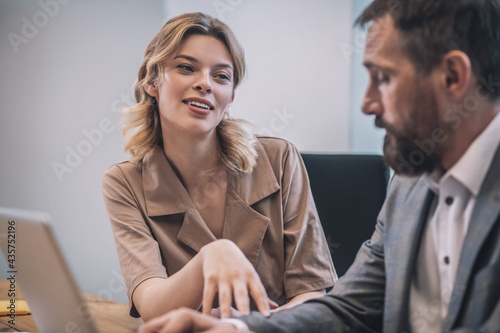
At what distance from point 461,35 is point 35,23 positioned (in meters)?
2.47

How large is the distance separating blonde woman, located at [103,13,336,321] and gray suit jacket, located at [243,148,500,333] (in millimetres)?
394

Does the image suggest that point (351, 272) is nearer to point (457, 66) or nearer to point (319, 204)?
point (457, 66)

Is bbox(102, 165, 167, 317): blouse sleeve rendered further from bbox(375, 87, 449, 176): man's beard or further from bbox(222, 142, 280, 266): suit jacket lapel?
bbox(375, 87, 449, 176): man's beard

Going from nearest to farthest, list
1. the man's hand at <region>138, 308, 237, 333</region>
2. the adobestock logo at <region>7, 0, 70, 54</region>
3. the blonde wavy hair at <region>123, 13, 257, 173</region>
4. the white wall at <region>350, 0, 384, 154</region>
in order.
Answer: the man's hand at <region>138, 308, 237, 333</region>
the blonde wavy hair at <region>123, 13, 257, 173</region>
the adobestock logo at <region>7, 0, 70, 54</region>
the white wall at <region>350, 0, 384, 154</region>

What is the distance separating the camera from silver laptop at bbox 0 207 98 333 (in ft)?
2.87

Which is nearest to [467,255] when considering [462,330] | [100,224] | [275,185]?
[462,330]

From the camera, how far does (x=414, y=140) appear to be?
1.10 meters

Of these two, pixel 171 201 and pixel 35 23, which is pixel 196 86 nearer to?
pixel 171 201

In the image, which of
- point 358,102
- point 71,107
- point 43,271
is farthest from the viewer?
point 358,102

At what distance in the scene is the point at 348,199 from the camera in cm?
199

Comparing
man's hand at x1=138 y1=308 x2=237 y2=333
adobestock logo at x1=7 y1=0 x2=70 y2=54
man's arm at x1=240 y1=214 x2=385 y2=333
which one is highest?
adobestock logo at x1=7 y1=0 x2=70 y2=54

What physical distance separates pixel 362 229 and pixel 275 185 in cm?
39

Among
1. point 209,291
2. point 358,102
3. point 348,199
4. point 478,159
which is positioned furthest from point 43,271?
point 358,102

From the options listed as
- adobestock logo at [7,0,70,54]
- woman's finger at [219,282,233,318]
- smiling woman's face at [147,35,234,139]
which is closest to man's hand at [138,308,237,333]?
woman's finger at [219,282,233,318]
